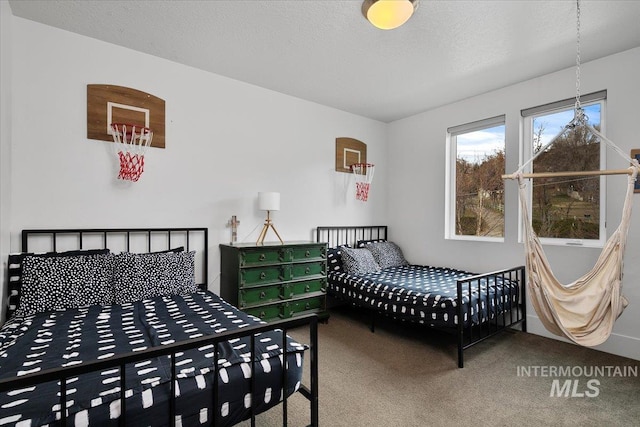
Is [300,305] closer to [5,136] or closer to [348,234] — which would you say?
[348,234]

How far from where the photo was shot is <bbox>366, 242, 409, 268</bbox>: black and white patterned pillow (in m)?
4.11

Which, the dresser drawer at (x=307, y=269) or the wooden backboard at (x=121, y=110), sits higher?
the wooden backboard at (x=121, y=110)

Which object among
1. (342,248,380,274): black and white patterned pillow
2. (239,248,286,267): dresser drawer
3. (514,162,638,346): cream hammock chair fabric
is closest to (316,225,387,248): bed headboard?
(342,248,380,274): black and white patterned pillow

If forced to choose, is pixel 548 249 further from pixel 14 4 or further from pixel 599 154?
pixel 14 4

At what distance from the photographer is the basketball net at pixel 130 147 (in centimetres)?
266

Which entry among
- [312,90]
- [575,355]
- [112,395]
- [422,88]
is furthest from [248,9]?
[575,355]

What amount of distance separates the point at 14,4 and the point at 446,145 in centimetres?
416

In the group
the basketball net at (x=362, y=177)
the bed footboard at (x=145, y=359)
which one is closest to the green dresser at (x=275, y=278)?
the basketball net at (x=362, y=177)

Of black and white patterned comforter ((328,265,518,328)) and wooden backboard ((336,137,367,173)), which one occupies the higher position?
wooden backboard ((336,137,367,173))

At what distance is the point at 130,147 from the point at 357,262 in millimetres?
2524

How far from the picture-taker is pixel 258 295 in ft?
9.94

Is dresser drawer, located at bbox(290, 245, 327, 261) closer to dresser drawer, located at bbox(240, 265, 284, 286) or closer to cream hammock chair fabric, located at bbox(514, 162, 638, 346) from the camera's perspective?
dresser drawer, located at bbox(240, 265, 284, 286)

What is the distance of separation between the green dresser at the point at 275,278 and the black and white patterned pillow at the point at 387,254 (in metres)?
0.89

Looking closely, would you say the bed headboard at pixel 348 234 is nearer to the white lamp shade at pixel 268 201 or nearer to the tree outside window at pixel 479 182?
the white lamp shade at pixel 268 201
